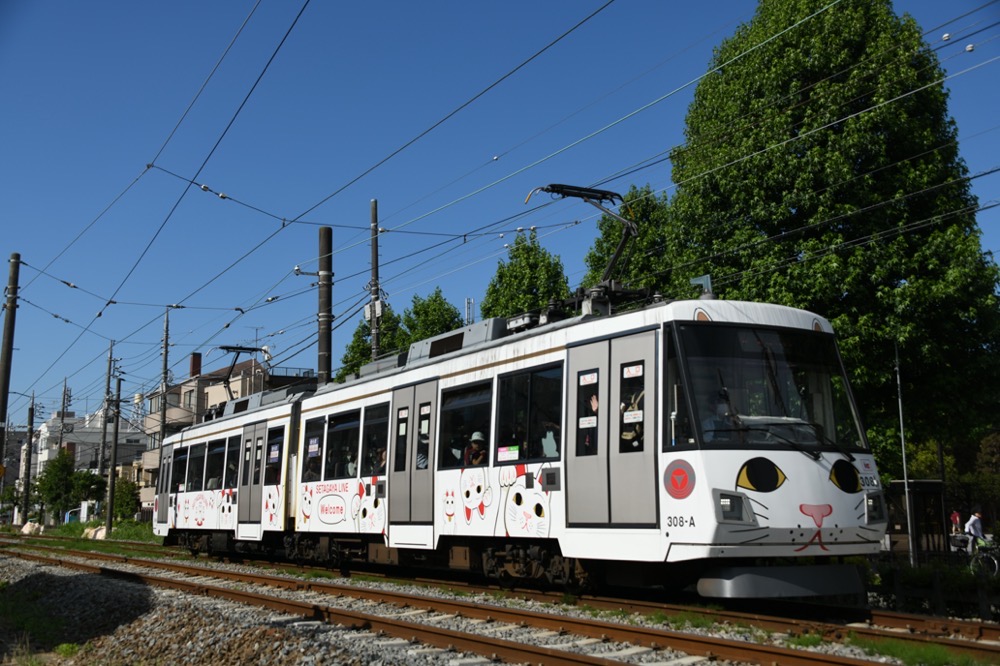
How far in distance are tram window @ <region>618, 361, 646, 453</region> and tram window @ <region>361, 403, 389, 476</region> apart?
5961 millimetres

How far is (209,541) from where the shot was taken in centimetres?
2397

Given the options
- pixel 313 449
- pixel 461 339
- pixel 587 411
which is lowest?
pixel 313 449

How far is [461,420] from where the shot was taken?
45.0 ft

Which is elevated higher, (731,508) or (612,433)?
(612,433)

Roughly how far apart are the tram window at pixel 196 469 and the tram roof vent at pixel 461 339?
10.4 m

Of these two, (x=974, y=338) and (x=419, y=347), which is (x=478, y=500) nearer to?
(x=419, y=347)

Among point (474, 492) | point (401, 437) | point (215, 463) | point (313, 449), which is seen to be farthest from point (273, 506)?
point (474, 492)

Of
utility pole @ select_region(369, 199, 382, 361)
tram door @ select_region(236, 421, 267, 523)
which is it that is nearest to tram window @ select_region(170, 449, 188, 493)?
tram door @ select_region(236, 421, 267, 523)

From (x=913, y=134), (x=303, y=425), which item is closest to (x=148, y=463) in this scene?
(x=303, y=425)

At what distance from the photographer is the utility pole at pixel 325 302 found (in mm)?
23172

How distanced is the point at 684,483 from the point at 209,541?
681 inches

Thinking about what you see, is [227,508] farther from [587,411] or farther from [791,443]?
[791,443]

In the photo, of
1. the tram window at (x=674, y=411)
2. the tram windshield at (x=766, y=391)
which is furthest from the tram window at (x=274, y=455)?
the tram windshield at (x=766, y=391)

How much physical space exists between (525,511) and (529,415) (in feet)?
3.92
